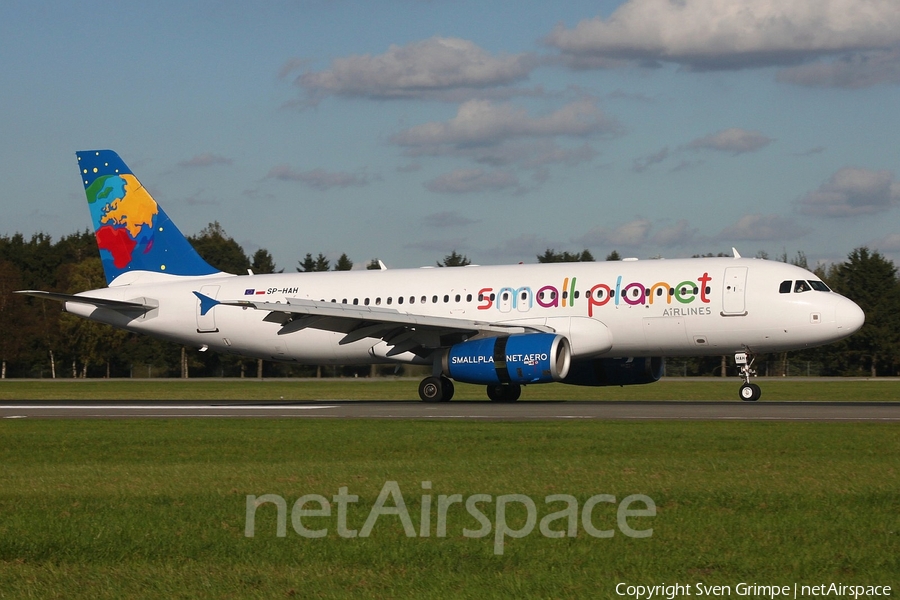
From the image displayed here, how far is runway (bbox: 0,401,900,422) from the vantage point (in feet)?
74.2

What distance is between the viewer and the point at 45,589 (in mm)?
7375

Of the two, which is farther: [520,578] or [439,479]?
[439,479]

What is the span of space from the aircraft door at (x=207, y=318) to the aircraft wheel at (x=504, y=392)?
363 inches

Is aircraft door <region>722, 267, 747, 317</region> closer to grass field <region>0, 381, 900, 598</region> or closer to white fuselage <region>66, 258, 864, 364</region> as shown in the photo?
white fuselage <region>66, 258, 864, 364</region>

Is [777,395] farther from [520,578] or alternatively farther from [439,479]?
[520,578]

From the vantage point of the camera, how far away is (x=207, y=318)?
35.1 m

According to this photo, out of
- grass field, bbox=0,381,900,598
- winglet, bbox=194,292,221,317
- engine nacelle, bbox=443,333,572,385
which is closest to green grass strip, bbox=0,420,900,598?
grass field, bbox=0,381,900,598

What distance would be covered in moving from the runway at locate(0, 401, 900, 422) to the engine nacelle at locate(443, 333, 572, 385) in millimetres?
779

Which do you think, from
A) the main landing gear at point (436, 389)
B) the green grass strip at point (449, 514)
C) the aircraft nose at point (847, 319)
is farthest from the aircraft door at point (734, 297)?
the green grass strip at point (449, 514)

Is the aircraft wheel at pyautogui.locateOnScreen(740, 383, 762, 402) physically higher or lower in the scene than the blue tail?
lower

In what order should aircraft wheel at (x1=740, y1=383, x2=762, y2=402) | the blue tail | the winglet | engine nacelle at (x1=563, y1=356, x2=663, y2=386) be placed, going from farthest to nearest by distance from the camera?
1. the blue tail
2. the winglet
3. engine nacelle at (x1=563, y1=356, x2=663, y2=386)
4. aircraft wheel at (x1=740, y1=383, x2=762, y2=402)

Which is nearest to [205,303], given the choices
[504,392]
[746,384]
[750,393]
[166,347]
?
[504,392]

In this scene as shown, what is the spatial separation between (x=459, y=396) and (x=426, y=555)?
1135 inches

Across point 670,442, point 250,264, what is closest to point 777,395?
point 670,442
